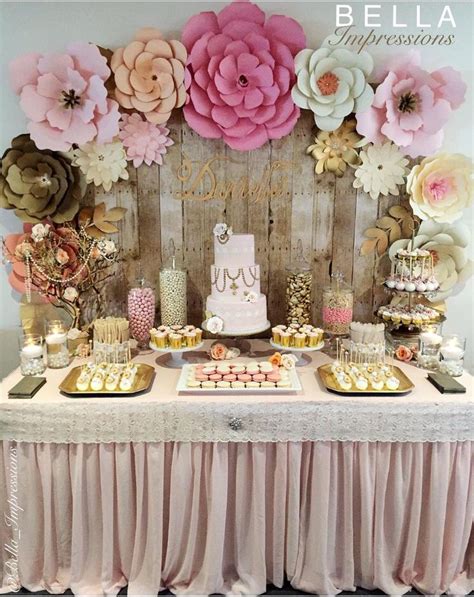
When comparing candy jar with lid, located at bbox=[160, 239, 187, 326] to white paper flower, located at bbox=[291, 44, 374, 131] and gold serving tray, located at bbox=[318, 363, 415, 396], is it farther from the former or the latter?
white paper flower, located at bbox=[291, 44, 374, 131]

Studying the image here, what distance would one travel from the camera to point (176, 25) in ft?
7.77

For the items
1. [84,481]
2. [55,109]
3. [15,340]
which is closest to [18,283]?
[15,340]

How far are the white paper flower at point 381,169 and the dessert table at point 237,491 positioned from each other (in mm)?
911

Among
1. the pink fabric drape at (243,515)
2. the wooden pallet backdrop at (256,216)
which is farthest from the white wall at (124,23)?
the pink fabric drape at (243,515)

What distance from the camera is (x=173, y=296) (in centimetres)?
243

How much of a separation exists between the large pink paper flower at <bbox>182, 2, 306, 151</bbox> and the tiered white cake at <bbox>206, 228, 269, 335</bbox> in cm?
48

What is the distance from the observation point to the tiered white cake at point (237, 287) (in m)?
2.26

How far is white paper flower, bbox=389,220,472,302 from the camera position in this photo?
2520 millimetres

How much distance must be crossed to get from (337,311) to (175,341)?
2.30 feet

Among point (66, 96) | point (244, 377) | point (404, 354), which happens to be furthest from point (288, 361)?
point (66, 96)

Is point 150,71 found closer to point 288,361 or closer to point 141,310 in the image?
point 141,310
